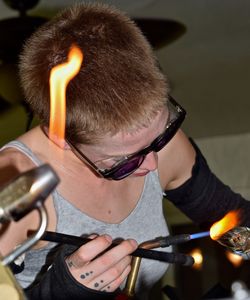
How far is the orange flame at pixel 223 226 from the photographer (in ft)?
3.09

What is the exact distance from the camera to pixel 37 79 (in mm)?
866

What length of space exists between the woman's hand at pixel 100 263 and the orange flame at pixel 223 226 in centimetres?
16

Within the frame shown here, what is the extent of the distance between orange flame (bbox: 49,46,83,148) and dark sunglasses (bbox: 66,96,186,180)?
2.7 inches

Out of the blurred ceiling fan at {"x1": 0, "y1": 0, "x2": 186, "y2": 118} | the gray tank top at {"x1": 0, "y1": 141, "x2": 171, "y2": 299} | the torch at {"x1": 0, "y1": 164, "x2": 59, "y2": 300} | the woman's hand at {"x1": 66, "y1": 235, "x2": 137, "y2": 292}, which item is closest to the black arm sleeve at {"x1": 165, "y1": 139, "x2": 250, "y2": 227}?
the gray tank top at {"x1": 0, "y1": 141, "x2": 171, "y2": 299}

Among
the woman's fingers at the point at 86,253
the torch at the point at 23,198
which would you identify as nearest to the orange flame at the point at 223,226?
the woman's fingers at the point at 86,253

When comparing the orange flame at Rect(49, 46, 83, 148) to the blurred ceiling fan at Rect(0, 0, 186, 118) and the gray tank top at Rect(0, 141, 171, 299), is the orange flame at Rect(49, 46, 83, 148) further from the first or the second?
the blurred ceiling fan at Rect(0, 0, 186, 118)

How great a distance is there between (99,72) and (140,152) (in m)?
0.18

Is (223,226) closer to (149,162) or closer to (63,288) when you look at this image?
(149,162)

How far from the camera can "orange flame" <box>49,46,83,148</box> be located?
0.81 m

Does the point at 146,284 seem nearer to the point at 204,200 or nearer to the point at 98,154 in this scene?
the point at 204,200

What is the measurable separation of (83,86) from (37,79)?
0.09 meters

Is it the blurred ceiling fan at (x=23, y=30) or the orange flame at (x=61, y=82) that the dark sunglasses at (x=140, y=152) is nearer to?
the orange flame at (x=61, y=82)

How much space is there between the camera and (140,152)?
36.3 inches

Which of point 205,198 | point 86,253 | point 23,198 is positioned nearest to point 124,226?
point 205,198
